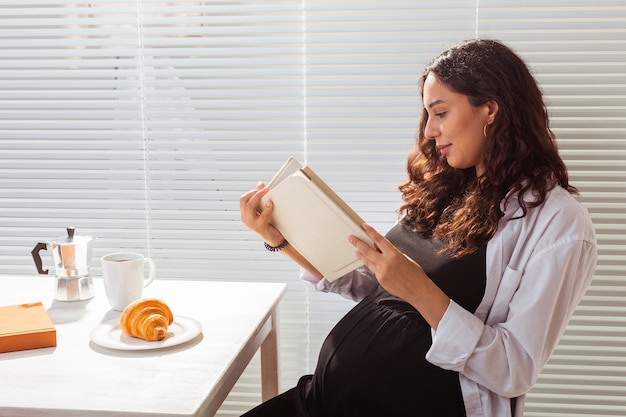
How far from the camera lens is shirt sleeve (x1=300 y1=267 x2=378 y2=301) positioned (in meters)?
1.71

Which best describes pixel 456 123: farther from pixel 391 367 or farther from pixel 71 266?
pixel 71 266

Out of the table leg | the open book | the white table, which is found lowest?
the table leg

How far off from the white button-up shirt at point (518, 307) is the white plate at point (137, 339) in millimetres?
492

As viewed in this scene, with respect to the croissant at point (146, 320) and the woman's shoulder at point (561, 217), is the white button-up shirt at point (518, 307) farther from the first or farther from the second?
the croissant at point (146, 320)

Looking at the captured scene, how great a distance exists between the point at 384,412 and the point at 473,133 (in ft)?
2.05

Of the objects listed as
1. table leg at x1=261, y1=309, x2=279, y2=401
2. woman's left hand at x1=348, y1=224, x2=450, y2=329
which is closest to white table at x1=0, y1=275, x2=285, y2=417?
table leg at x1=261, y1=309, x2=279, y2=401

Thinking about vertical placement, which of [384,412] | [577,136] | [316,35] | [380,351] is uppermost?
[316,35]

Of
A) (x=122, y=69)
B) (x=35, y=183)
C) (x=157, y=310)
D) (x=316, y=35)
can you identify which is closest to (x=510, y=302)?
(x=157, y=310)

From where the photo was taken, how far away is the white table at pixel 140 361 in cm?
112

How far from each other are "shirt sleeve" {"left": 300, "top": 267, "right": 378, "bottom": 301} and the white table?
9cm

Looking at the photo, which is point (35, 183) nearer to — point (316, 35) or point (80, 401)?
point (316, 35)

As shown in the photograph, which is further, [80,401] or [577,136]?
[577,136]

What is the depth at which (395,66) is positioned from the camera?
1.94 meters

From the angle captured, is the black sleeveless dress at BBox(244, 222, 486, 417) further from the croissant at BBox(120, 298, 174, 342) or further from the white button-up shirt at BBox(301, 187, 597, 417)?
the croissant at BBox(120, 298, 174, 342)
